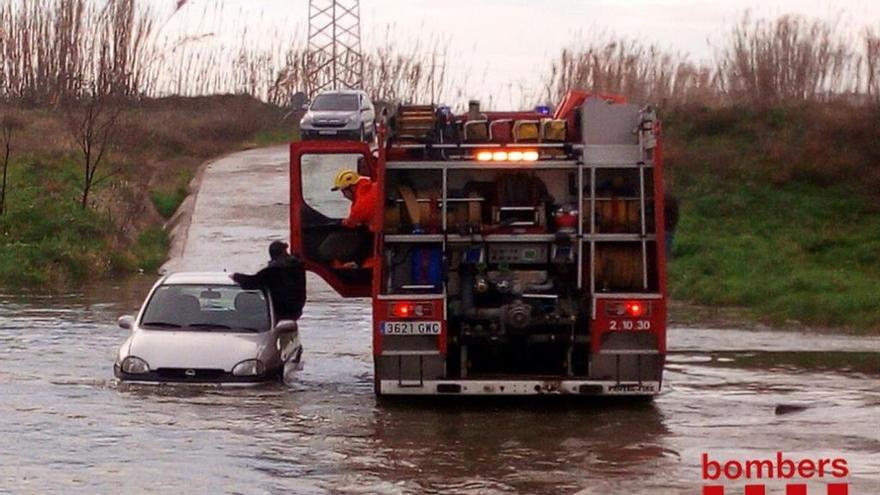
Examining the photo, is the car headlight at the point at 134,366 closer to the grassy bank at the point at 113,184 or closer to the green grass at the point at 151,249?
the grassy bank at the point at 113,184

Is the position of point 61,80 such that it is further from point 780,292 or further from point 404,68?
point 780,292

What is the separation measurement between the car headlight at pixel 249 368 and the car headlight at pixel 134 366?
867 mm

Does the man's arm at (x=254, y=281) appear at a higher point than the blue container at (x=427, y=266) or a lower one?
lower

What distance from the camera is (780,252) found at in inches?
1178

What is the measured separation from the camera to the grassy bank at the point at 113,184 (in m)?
30.1

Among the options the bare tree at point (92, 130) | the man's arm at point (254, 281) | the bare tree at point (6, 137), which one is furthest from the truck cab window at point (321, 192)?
the bare tree at point (92, 130)

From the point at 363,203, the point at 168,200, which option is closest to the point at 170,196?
the point at 168,200

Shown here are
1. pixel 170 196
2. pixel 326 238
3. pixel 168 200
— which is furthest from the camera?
pixel 170 196

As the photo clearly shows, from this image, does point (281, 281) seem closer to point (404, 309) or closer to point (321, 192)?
point (404, 309)

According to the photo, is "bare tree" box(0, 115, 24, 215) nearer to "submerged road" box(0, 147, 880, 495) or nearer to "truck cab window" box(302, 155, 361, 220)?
"truck cab window" box(302, 155, 361, 220)

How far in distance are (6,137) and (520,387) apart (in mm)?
25757

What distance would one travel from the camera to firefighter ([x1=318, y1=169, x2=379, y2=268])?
627 inches

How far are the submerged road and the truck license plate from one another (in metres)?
0.79

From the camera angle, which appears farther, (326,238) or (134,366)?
(326,238)
